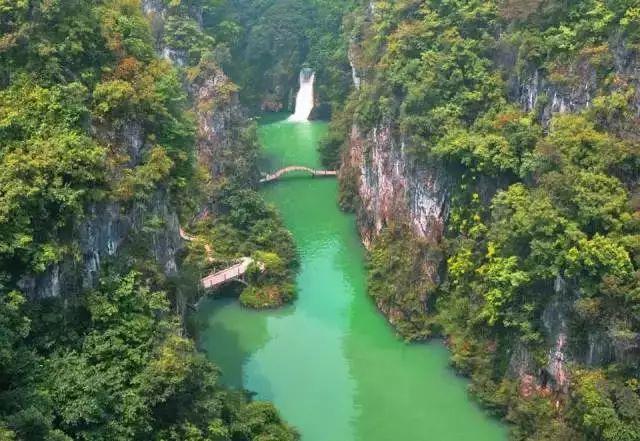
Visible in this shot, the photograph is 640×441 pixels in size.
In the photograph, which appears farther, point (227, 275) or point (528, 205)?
point (227, 275)

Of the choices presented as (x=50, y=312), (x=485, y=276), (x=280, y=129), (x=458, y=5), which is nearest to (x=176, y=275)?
(x=50, y=312)

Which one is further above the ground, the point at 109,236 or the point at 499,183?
the point at 499,183

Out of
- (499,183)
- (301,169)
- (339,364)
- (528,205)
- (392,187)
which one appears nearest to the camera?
(528,205)

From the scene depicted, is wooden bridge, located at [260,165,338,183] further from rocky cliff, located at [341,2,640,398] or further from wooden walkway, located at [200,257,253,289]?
wooden walkway, located at [200,257,253,289]

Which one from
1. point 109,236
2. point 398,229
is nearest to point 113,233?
point 109,236

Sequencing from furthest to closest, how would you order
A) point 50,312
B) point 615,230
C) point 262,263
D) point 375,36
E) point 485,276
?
point 375,36
point 262,263
point 485,276
point 615,230
point 50,312

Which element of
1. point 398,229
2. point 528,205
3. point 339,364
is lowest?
point 339,364

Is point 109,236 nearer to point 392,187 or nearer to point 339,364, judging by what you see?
point 339,364

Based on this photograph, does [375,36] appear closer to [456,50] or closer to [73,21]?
[456,50]
